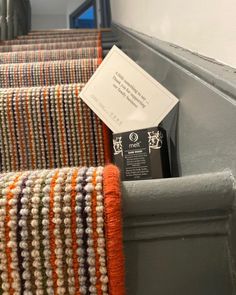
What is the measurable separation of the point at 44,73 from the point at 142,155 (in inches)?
21.6

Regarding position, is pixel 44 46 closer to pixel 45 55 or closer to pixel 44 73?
pixel 45 55

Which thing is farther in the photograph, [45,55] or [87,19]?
[87,19]

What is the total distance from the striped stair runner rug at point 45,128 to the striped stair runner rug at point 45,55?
23.9 inches

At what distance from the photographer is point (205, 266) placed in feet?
1.36

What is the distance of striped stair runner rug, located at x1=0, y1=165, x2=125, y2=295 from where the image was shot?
1.29ft

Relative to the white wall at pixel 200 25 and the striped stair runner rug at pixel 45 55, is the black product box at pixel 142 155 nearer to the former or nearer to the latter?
the white wall at pixel 200 25

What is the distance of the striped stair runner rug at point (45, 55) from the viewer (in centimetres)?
136

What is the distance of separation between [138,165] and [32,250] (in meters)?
0.29

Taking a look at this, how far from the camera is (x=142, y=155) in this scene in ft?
2.12

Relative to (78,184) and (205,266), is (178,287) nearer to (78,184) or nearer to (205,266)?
Result: (205,266)

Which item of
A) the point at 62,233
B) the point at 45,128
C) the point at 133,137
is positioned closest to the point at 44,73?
the point at 45,128

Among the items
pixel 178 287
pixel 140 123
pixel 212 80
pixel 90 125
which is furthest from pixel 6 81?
pixel 178 287

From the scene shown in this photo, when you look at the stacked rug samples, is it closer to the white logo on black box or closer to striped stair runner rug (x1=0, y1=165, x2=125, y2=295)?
striped stair runner rug (x1=0, y1=165, x2=125, y2=295)

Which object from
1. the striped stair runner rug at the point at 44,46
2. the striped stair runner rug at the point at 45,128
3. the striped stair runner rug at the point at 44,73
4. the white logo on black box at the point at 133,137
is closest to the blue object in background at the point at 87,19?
the striped stair runner rug at the point at 44,46
